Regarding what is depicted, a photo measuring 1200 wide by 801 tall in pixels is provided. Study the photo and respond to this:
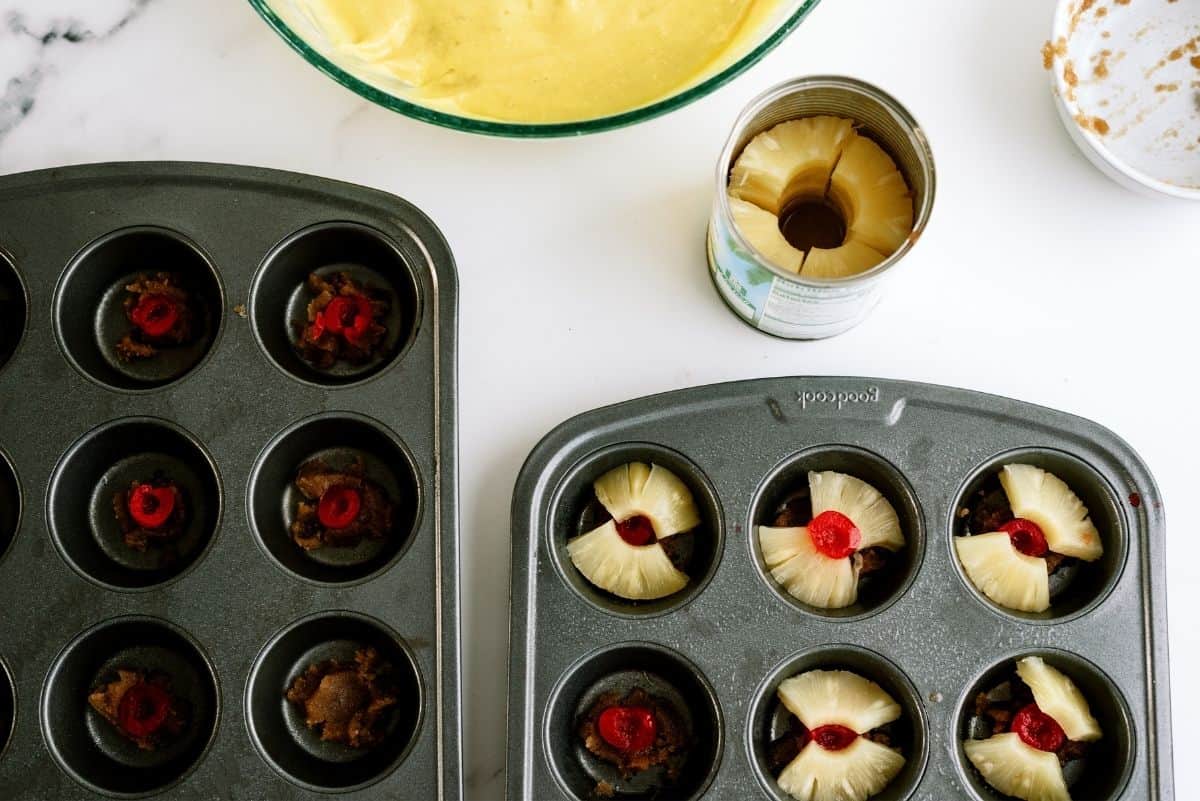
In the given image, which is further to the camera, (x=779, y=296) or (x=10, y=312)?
(x=10, y=312)

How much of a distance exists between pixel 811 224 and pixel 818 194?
1.7 inches

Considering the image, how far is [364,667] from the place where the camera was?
152cm

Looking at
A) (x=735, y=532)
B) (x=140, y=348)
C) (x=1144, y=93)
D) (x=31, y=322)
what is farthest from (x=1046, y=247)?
(x=31, y=322)

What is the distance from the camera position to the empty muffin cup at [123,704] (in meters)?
1.48

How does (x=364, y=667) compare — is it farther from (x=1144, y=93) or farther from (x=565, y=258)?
(x=1144, y=93)

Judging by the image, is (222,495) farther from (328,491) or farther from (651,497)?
(651,497)

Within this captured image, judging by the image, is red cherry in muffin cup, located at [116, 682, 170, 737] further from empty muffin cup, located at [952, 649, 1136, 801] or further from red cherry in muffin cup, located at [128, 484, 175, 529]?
empty muffin cup, located at [952, 649, 1136, 801]

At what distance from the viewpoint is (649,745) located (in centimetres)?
151

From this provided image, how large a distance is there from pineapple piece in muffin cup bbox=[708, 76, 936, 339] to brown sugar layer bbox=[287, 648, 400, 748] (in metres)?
0.74

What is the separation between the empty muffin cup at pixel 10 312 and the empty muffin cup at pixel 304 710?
62cm

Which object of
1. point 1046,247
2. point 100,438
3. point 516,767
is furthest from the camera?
point 1046,247

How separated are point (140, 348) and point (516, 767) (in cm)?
83

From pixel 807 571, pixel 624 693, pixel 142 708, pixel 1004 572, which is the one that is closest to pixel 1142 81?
pixel 1004 572

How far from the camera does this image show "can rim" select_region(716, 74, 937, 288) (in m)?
1.28
